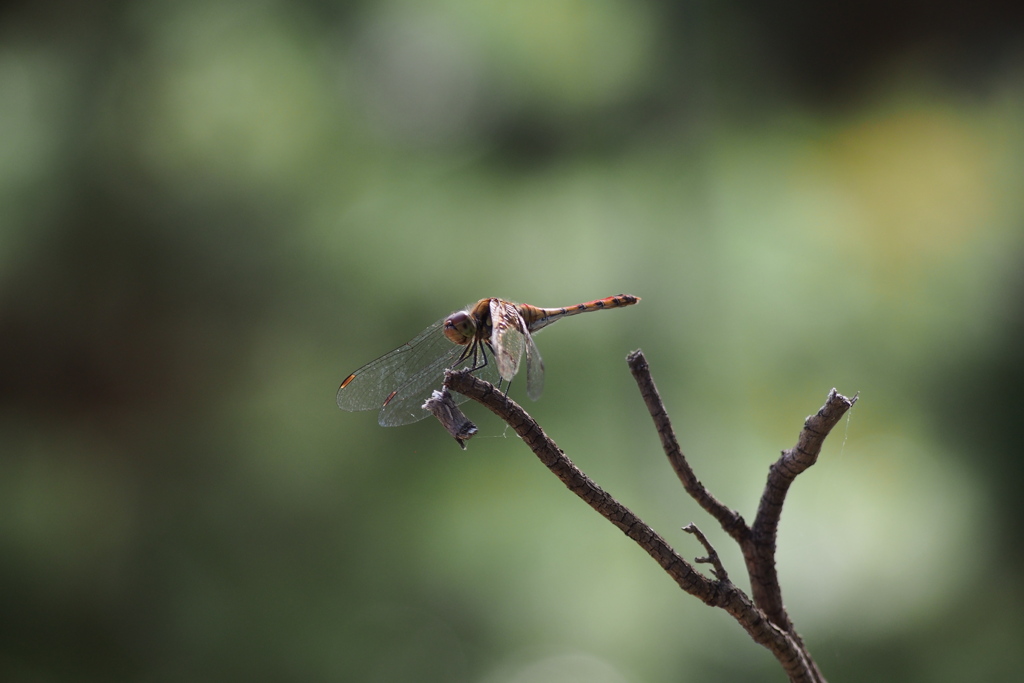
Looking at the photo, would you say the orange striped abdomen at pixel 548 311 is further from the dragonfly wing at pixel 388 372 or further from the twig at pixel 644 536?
the twig at pixel 644 536

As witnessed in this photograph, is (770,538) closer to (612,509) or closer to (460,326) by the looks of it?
(612,509)

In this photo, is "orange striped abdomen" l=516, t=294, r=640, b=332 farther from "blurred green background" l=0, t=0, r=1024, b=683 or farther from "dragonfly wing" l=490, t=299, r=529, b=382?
"blurred green background" l=0, t=0, r=1024, b=683

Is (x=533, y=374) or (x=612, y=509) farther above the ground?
(x=533, y=374)

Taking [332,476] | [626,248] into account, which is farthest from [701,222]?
[332,476]

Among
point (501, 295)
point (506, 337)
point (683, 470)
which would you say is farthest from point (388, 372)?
point (501, 295)

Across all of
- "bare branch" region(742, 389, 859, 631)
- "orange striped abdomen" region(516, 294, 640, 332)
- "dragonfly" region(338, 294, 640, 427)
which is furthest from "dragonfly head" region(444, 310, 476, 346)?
"bare branch" region(742, 389, 859, 631)

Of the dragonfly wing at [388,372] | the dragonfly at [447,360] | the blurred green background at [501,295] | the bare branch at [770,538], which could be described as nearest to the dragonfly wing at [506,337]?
the dragonfly at [447,360]

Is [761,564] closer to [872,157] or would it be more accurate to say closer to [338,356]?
[338,356]
